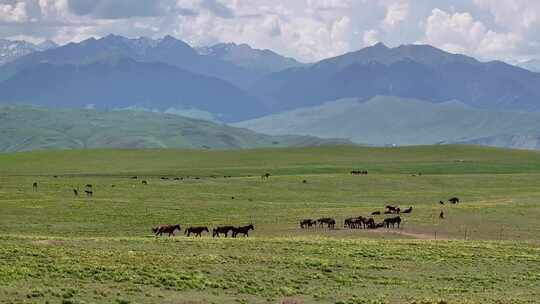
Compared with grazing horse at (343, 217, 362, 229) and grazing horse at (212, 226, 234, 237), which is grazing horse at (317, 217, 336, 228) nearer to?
grazing horse at (343, 217, 362, 229)

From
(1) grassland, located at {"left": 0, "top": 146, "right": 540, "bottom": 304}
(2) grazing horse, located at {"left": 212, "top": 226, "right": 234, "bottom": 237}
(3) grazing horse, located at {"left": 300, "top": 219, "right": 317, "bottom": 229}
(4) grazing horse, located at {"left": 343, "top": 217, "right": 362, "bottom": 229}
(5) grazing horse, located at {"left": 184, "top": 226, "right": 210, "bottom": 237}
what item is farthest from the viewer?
Result: (4) grazing horse, located at {"left": 343, "top": 217, "right": 362, "bottom": 229}

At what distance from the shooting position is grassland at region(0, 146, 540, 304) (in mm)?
30234

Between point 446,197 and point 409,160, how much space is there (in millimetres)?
65674

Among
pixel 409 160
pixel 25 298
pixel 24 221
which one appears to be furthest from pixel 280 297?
pixel 409 160

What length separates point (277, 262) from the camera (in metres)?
36.2

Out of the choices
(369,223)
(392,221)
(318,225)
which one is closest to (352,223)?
(369,223)

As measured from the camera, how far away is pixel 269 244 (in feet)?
139

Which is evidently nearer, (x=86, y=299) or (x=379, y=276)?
(x=86, y=299)

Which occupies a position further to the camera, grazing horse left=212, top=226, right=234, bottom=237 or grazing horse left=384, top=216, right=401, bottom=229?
grazing horse left=384, top=216, right=401, bottom=229

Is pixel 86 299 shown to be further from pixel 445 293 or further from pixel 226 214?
pixel 226 214

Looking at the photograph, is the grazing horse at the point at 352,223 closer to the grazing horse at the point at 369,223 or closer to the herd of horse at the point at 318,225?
the herd of horse at the point at 318,225

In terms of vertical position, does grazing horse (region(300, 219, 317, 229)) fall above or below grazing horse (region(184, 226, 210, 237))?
above

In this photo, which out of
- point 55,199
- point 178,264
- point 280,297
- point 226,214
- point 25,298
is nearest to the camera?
point 25,298

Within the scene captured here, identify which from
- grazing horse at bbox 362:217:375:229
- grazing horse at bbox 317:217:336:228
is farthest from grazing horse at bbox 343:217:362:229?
grazing horse at bbox 317:217:336:228
